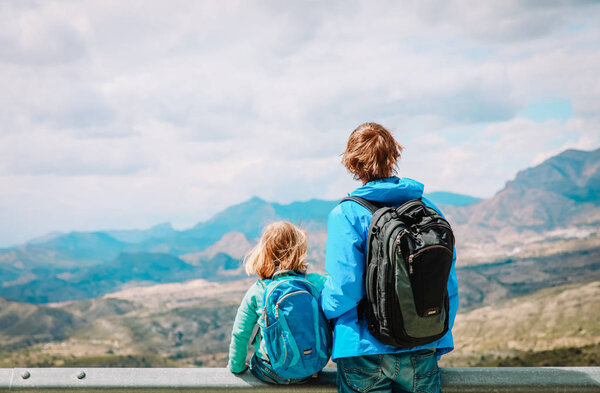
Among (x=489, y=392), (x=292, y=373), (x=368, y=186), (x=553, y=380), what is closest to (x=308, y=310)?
(x=292, y=373)

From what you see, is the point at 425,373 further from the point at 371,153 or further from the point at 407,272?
the point at 371,153

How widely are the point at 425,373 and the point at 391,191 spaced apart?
1568 mm

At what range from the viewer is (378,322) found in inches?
163

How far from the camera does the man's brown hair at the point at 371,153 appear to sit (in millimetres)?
4488

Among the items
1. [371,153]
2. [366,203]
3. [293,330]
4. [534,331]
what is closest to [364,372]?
[293,330]

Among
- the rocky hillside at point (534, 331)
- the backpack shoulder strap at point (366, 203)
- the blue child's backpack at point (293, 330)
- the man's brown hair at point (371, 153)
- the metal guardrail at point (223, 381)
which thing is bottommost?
the rocky hillside at point (534, 331)

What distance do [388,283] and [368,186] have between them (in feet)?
2.70

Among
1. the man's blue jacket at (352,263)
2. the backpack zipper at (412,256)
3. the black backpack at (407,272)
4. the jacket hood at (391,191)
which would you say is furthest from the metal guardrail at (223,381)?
the jacket hood at (391,191)

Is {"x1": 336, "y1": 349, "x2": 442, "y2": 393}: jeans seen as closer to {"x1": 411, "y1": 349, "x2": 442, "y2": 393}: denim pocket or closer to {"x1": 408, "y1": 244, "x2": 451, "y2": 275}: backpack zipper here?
{"x1": 411, "y1": 349, "x2": 442, "y2": 393}: denim pocket

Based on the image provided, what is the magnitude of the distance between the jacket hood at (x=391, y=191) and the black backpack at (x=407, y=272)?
153mm

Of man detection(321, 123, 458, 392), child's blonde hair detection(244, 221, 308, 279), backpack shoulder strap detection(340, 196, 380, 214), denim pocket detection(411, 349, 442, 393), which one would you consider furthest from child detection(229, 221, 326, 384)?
denim pocket detection(411, 349, 442, 393)

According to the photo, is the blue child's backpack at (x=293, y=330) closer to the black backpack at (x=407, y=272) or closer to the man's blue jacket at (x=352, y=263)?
the man's blue jacket at (x=352, y=263)

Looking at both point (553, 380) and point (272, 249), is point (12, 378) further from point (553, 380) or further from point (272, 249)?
point (553, 380)

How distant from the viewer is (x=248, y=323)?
475 centimetres
